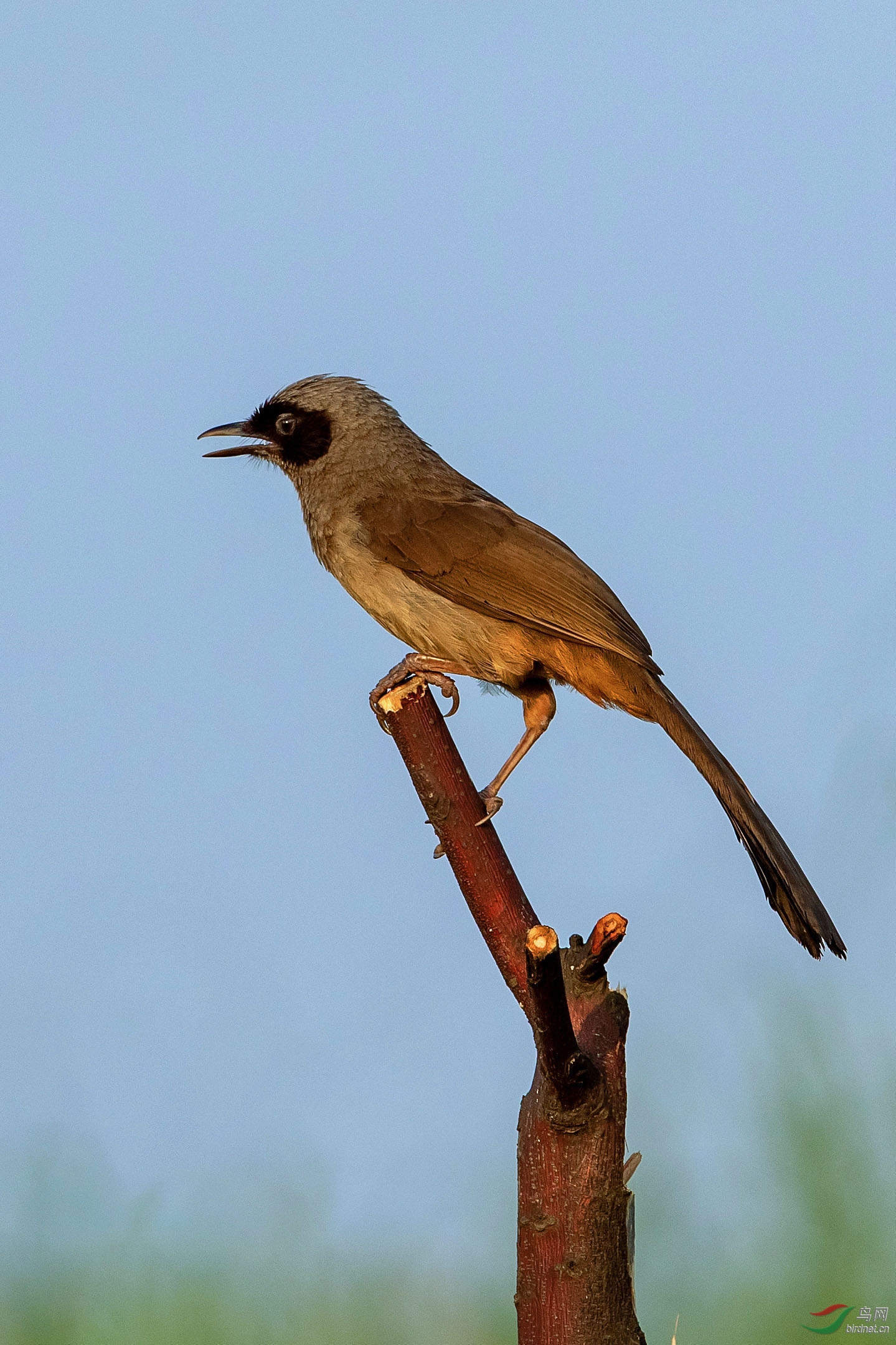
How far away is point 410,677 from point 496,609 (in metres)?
0.38

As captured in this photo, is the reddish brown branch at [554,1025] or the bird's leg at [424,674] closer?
the reddish brown branch at [554,1025]

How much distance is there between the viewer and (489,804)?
4070mm

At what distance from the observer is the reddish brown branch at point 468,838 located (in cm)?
384

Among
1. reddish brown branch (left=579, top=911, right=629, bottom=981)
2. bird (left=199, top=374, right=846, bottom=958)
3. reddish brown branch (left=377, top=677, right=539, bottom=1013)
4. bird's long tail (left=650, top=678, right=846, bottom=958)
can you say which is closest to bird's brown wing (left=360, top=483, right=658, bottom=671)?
bird (left=199, top=374, right=846, bottom=958)

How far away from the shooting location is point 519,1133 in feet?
11.9

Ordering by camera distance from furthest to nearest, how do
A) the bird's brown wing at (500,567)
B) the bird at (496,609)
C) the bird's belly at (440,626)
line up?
1. the bird's belly at (440,626)
2. the bird's brown wing at (500,567)
3. the bird at (496,609)

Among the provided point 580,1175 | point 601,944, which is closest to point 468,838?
point 601,944

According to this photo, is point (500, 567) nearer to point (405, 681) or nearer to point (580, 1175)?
point (405, 681)

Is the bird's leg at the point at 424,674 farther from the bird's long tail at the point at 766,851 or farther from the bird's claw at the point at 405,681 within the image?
the bird's long tail at the point at 766,851

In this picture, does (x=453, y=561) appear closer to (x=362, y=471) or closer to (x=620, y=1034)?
(x=362, y=471)

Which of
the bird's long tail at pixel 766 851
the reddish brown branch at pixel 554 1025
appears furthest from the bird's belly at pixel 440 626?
the reddish brown branch at pixel 554 1025

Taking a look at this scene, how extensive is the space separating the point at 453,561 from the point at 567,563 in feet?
1.30

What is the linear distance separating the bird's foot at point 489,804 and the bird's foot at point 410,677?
31 centimetres

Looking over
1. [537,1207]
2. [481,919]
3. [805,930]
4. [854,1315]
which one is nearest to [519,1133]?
[537,1207]
